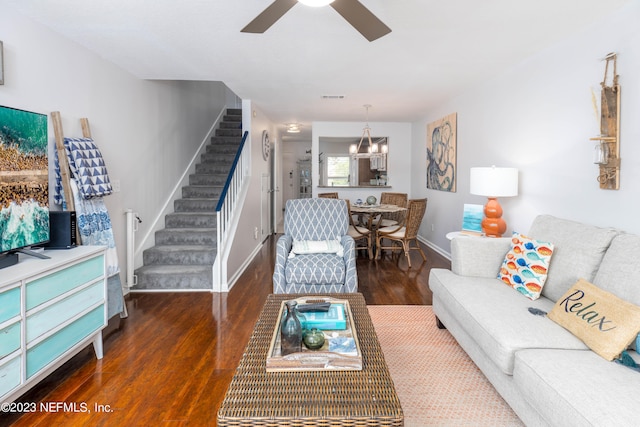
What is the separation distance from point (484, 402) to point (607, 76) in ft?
7.54

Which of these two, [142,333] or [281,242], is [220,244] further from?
[142,333]

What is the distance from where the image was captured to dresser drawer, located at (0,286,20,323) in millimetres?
1707

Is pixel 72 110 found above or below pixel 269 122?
below

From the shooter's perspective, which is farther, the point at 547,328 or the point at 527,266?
the point at 527,266

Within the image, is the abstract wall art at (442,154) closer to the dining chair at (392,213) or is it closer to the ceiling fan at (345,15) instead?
the dining chair at (392,213)

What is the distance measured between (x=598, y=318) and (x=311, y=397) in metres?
1.42

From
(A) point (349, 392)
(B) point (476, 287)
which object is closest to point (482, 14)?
(B) point (476, 287)

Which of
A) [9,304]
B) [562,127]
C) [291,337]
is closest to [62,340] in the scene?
[9,304]

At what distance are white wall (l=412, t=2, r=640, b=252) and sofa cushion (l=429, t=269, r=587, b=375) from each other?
0.92m

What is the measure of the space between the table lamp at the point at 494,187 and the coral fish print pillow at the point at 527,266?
81 cm

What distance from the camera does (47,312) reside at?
1.99m

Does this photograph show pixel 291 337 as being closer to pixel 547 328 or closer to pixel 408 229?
pixel 547 328

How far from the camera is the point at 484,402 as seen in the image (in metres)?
2.01

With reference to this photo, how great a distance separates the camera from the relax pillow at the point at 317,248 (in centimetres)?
351
